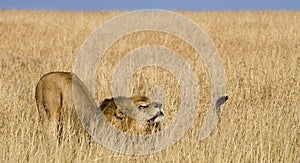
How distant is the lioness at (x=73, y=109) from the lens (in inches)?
172

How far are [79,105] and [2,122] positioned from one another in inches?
38.3

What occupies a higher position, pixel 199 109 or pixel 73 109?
pixel 199 109

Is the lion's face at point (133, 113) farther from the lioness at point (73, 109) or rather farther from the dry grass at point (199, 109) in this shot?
the dry grass at point (199, 109)

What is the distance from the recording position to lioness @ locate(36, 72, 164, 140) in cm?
437

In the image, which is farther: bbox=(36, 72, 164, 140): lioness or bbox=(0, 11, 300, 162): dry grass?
bbox=(36, 72, 164, 140): lioness

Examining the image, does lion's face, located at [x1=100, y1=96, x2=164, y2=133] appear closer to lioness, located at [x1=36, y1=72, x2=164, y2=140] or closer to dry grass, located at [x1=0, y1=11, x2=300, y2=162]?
lioness, located at [x1=36, y1=72, x2=164, y2=140]

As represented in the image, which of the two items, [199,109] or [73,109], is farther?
[199,109]

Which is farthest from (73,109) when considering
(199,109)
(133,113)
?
(199,109)

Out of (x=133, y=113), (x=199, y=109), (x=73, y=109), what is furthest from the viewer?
(x=199, y=109)

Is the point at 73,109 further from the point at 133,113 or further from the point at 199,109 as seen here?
the point at 199,109

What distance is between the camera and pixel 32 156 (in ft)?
13.1

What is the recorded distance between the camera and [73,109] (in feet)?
15.6

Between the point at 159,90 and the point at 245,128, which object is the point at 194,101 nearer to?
the point at 159,90

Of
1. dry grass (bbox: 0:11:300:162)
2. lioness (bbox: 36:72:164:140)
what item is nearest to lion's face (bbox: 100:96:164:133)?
lioness (bbox: 36:72:164:140)
